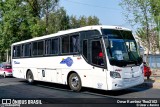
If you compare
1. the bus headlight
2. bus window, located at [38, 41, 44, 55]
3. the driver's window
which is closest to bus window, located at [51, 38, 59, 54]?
bus window, located at [38, 41, 44, 55]

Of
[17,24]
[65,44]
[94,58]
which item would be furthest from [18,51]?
[17,24]

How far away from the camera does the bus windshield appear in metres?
13.9

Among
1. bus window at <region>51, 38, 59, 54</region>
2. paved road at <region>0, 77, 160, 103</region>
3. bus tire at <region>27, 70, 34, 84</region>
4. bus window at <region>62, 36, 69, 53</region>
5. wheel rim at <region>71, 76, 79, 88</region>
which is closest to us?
paved road at <region>0, 77, 160, 103</region>

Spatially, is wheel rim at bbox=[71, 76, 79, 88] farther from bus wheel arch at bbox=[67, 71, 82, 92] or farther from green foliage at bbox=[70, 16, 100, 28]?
green foliage at bbox=[70, 16, 100, 28]

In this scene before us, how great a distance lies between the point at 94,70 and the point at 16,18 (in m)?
26.4

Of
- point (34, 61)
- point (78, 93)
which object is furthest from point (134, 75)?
point (34, 61)

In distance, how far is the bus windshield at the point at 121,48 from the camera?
13.9 metres

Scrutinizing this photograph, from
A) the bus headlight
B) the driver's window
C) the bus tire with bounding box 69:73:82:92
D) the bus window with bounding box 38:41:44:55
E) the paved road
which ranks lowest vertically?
the paved road

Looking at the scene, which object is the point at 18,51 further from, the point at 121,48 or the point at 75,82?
the point at 121,48

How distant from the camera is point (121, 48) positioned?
14.4 meters

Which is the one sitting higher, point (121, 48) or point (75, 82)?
point (121, 48)

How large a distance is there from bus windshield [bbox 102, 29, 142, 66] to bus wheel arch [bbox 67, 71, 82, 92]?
2672 millimetres

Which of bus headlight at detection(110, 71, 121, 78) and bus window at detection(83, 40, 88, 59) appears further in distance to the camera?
bus window at detection(83, 40, 88, 59)

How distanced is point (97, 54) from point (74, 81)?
2.46 m
